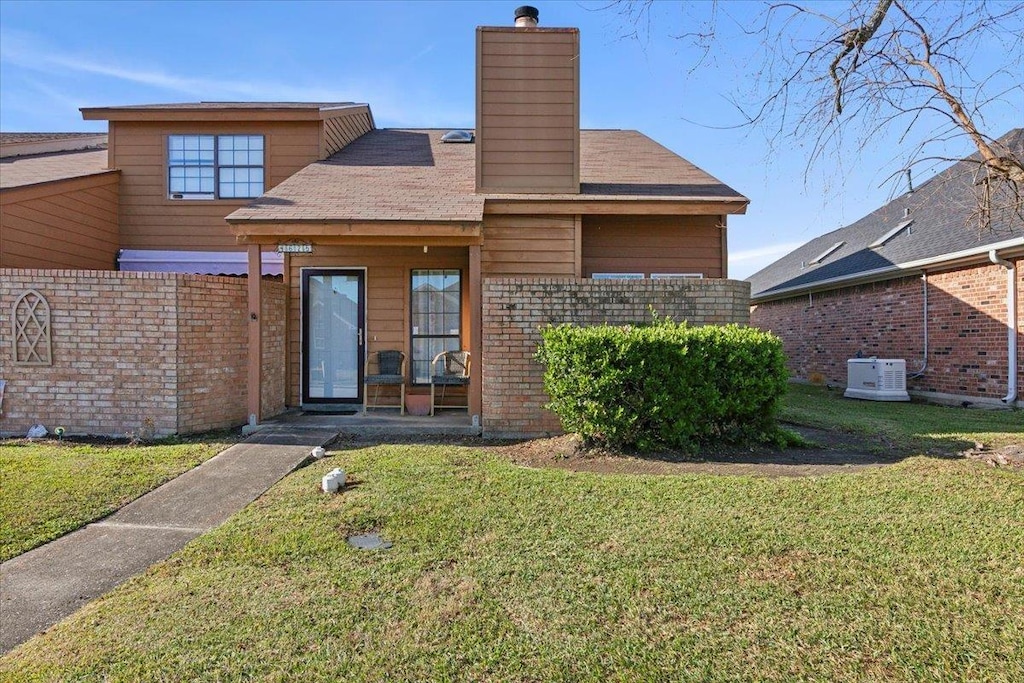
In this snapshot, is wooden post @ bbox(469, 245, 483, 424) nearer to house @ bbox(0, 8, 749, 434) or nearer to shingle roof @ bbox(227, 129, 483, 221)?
house @ bbox(0, 8, 749, 434)

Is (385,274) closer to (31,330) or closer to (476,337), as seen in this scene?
(476,337)

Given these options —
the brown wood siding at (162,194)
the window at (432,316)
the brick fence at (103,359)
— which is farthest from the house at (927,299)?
the brown wood siding at (162,194)

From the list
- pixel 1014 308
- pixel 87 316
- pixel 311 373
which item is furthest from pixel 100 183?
pixel 1014 308

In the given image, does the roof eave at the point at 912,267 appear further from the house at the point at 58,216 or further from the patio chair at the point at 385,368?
the house at the point at 58,216

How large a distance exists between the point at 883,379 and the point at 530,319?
892 centimetres

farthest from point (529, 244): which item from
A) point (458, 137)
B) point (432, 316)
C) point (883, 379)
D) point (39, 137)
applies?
point (39, 137)

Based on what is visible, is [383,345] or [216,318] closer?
[216,318]

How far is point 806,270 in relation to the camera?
18.5m

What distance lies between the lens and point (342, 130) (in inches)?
484

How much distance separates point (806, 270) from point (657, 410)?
1493 centimetres

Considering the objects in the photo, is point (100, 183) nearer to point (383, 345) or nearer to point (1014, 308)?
point (383, 345)

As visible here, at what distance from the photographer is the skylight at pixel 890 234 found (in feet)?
48.6

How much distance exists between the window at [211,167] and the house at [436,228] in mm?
27

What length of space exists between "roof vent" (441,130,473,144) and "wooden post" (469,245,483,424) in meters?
5.89
